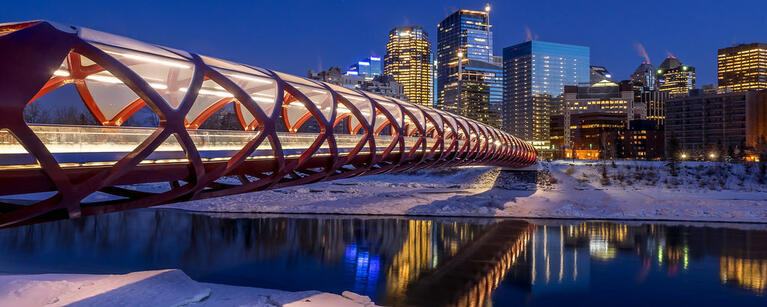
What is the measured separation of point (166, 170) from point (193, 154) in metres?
0.62

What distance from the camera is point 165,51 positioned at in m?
11.4

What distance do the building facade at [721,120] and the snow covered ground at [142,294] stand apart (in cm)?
13542

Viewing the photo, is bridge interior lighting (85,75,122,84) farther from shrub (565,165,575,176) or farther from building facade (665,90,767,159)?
building facade (665,90,767,159)

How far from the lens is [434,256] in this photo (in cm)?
2455

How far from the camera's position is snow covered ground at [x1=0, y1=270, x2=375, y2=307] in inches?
590

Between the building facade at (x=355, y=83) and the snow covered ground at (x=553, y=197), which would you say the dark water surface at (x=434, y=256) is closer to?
the snow covered ground at (x=553, y=197)

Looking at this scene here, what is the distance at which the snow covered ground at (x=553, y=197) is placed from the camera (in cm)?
3881

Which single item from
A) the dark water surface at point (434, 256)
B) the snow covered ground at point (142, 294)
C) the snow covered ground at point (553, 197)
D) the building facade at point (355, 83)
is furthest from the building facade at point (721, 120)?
the snow covered ground at point (142, 294)

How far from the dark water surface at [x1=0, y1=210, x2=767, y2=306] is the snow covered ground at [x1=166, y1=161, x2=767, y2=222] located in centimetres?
346

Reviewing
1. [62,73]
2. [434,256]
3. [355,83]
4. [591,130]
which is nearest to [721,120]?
[591,130]

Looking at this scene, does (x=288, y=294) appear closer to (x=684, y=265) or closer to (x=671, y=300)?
(x=671, y=300)

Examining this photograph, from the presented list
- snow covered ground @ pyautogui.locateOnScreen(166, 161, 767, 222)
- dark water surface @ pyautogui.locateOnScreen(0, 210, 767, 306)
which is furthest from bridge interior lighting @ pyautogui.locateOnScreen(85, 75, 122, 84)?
snow covered ground @ pyautogui.locateOnScreen(166, 161, 767, 222)

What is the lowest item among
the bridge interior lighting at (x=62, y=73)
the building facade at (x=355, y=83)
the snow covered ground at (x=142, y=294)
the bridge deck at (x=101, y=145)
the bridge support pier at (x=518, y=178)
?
the snow covered ground at (x=142, y=294)

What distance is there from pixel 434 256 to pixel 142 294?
12.9 metres
